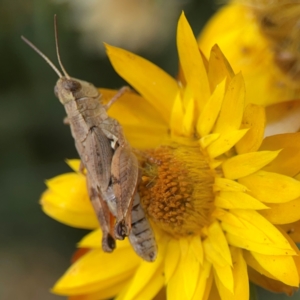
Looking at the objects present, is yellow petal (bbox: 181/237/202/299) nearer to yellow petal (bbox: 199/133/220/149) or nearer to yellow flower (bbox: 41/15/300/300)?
yellow flower (bbox: 41/15/300/300)

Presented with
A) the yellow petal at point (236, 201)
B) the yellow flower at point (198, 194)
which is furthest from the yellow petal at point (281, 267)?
the yellow petal at point (236, 201)

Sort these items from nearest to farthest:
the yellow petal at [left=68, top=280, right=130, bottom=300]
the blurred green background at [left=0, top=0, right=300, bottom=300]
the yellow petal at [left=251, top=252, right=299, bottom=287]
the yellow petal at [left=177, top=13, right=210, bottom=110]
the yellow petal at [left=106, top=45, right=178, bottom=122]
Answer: the yellow petal at [left=251, top=252, right=299, bottom=287], the yellow petal at [left=177, top=13, right=210, bottom=110], the yellow petal at [left=106, top=45, right=178, bottom=122], the yellow petal at [left=68, top=280, right=130, bottom=300], the blurred green background at [left=0, top=0, right=300, bottom=300]

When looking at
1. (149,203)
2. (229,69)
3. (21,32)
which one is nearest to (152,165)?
(149,203)

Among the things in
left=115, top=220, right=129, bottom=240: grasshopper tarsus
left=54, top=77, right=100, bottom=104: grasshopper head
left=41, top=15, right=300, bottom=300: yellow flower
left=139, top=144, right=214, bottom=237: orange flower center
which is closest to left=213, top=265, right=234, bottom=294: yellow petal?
left=41, top=15, right=300, bottom=300: yellow flower

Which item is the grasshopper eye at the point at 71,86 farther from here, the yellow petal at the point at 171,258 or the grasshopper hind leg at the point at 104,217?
the yellow petal at the point at 171,258

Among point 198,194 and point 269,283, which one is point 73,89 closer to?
point 198,194

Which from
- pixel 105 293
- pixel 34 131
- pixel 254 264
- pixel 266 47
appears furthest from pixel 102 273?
pixel 34 131
